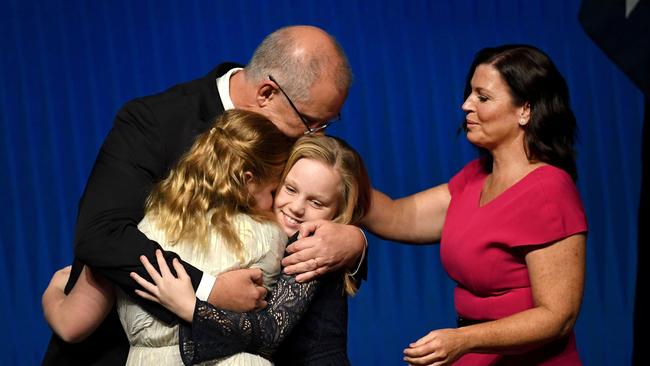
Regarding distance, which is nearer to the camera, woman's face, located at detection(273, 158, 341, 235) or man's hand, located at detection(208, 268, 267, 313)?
man's hand, located at detection(208, 268, 267, 313)

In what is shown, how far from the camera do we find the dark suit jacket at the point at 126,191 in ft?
7.84

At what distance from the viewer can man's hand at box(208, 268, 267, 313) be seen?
2.33m

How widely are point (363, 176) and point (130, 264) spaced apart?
0.72 metres

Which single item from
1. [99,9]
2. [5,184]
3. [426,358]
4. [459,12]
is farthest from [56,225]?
[426,358]

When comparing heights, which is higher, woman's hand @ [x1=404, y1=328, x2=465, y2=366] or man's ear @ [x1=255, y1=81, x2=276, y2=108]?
man's ear @ [x1=255, y1=81, x2=276, y2=108]

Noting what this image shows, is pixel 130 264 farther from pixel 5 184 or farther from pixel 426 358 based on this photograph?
pixel 5 184

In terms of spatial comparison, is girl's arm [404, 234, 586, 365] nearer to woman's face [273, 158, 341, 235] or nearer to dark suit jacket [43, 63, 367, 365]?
dark suit jacket [43, 63, 367, 365]

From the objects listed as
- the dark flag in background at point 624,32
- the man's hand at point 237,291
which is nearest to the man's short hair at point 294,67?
the man's hand at point 237,291

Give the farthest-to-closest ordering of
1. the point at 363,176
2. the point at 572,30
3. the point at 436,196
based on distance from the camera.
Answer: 1. the point at 572,30
2. the point at 436,196
3. the point at 363,176

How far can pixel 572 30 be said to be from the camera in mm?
4574

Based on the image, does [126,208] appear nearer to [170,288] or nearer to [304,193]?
[170,288]

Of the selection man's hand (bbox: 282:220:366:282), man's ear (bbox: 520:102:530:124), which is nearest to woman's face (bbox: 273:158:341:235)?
man's hand (bbox: 282:220:366:282)

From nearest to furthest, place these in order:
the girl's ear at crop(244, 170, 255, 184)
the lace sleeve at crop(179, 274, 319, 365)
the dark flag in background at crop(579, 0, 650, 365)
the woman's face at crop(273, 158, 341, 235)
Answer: the dark flag in background at crop(579, 0, 650, 365) → the lace sleeve at crop(179, 274, 319, 365) → the girl's ear at crop(244, 170, 255, 184) → the woman's face at crop(273, 158, 341, 235)

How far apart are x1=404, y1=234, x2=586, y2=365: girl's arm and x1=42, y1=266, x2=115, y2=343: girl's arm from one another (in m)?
0.83
